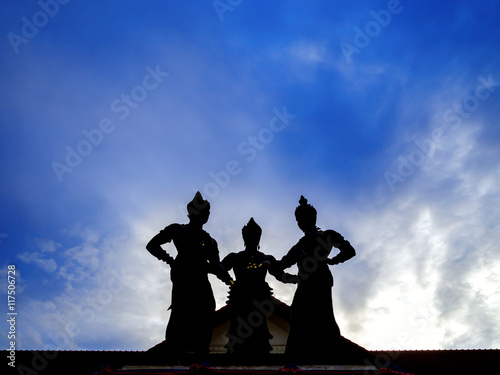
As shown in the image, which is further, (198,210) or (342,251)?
(198,210)

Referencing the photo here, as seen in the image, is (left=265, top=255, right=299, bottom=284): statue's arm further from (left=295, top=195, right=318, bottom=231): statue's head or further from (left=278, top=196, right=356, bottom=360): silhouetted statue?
(left=295, top=195, right=318, bottom=231): statue's head

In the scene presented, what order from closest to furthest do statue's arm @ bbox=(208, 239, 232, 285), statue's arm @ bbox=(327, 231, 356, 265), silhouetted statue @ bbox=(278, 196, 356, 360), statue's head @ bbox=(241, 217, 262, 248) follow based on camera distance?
silhouetted statue @ bbox=(278, 196, 356, 360) → statue's arm @ bbox=(327, 231, 356, 265) → statue's arm @ bbox=(208, 239, 232, 285) → statue's head @ bbox=(241, 217, 262, 248)

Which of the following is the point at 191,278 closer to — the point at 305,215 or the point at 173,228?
the point at 173,228

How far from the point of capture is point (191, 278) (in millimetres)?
5449

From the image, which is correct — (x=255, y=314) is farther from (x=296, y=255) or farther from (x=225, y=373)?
(x=225, y=373)

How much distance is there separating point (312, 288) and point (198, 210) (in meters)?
2.35

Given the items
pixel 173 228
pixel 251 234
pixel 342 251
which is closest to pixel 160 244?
pixel 173 228

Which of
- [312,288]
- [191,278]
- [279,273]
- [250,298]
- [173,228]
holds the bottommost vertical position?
[250,298]

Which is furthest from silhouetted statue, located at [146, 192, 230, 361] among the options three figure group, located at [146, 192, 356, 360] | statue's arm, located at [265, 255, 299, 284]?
statue's arm, located at [265, 255, 299, 284]

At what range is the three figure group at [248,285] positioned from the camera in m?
5.01

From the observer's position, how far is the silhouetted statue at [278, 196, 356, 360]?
→ 16.2 feet

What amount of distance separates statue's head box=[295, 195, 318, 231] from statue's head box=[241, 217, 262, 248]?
29.9 inches

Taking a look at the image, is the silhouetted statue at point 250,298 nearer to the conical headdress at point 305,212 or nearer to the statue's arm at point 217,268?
the statue's arm at point 217,268

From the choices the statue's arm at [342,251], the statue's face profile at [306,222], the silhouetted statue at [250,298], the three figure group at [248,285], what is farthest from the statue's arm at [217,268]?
the statue's arm at [342,251]
